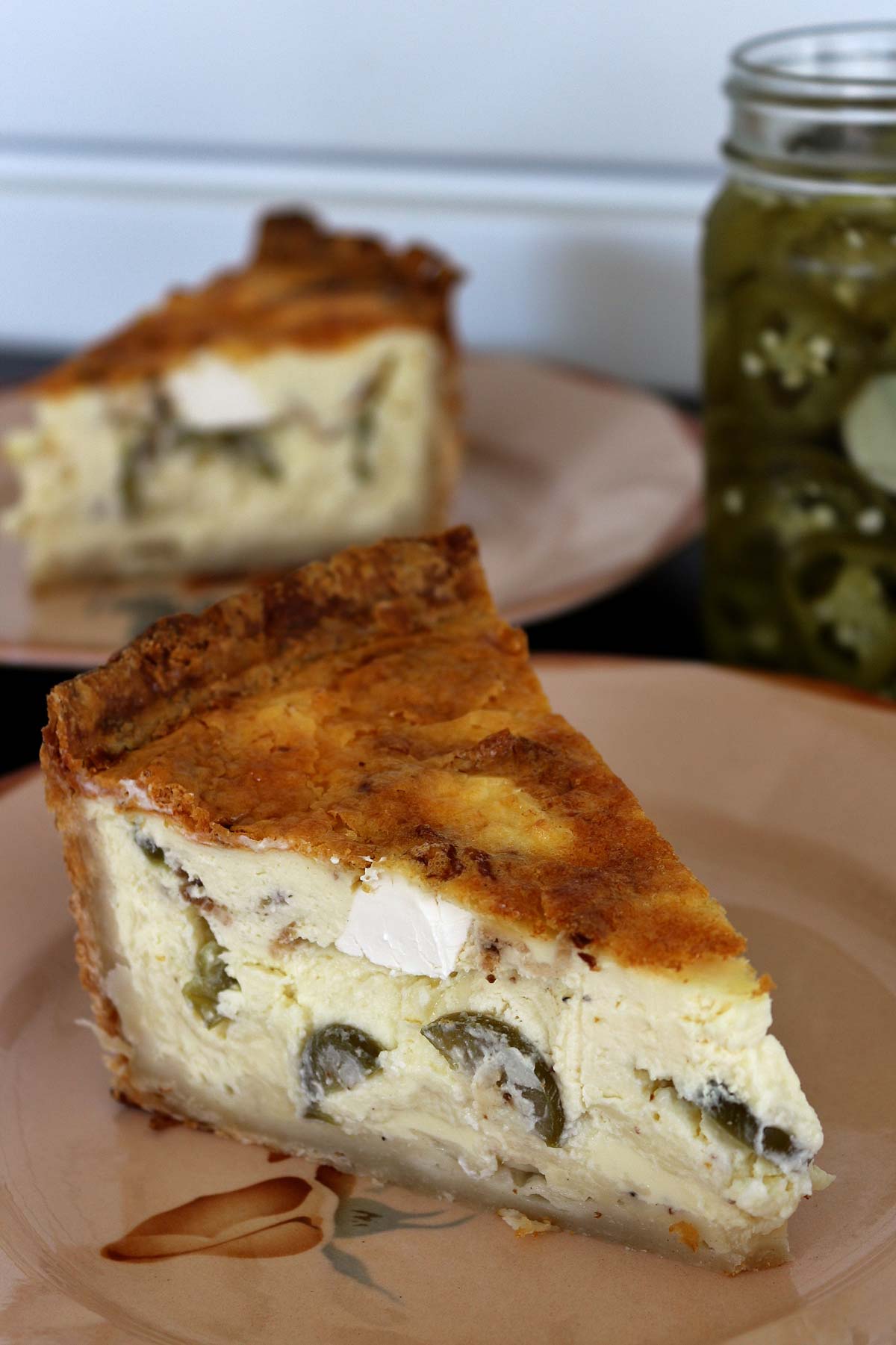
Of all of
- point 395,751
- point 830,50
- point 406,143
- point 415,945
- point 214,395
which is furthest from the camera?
point 406,143

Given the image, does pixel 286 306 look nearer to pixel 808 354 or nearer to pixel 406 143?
pixel 406 143

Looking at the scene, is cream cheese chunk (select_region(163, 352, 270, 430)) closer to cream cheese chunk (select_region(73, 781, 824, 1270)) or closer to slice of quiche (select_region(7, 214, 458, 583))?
slice of quiche (select_region(7, 214, 458, 583))

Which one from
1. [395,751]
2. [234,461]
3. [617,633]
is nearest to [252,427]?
[234,461]

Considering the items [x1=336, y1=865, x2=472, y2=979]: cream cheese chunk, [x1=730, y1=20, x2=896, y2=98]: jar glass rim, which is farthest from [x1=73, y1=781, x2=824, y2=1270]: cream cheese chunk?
[x1=730, y1=20, x2=896, y2=98]: jar glass rim

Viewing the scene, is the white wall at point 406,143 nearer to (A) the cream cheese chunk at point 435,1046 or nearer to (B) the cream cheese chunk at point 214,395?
(B) the cream cheese chunk at point 214,395

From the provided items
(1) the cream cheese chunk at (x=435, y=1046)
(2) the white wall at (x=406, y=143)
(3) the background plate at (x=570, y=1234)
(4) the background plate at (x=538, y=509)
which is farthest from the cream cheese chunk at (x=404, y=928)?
(2) the white wall at (x=406, y=143)

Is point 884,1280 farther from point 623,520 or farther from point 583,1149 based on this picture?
point 623,520
